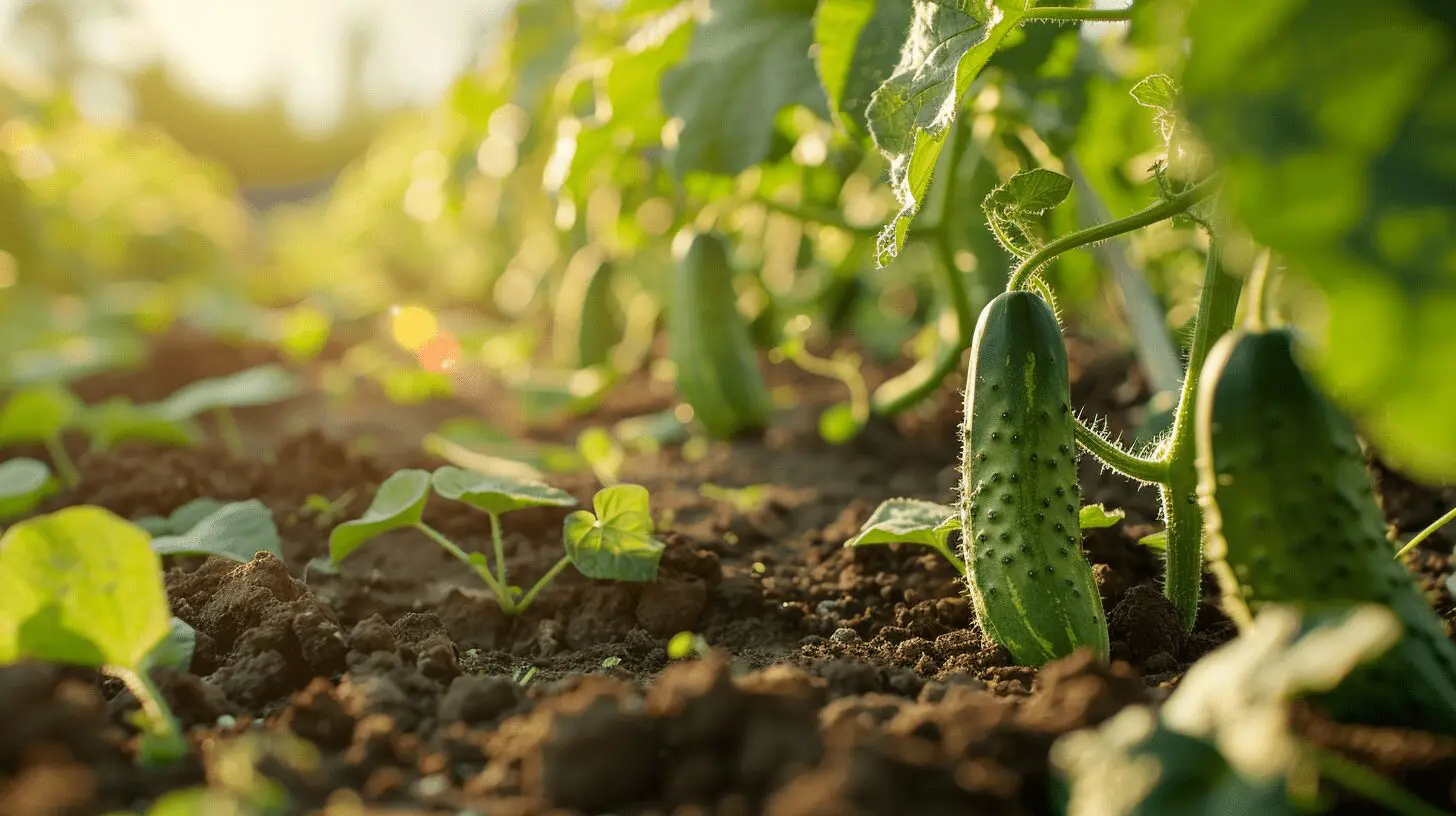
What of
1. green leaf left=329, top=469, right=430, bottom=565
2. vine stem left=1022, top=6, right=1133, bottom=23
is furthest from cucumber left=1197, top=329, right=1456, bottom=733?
green leaf left=329, top=469, right=430, bottom=565

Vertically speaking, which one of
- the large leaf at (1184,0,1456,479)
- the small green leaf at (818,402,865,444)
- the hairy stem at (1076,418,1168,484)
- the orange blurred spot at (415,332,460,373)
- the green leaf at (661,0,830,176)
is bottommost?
the small green leaf at (818,402,865,444)

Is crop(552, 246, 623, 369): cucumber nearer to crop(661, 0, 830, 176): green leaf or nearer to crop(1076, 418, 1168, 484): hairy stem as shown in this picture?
crop(661, 0, 830, 176): green leaf

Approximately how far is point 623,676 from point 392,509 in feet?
1.93

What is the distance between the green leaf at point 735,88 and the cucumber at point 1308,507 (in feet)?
5.11

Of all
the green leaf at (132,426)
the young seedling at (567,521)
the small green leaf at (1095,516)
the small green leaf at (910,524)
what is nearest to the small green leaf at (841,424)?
the small green leaf at (910,524)

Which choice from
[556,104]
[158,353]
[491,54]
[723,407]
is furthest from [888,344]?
[158,353]

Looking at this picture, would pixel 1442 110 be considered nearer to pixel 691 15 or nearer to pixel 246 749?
pixel 246 749

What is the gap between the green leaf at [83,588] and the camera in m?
1.35

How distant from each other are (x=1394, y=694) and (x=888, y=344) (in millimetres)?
3470

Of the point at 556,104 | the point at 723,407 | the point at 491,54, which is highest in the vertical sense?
the point at 491,54

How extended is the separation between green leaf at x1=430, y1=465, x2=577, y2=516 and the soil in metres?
0.22

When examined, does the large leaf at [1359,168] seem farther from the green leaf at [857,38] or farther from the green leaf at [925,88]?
the green leaf at [857,38]

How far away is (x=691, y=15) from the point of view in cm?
301

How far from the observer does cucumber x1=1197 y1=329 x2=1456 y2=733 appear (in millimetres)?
1265
